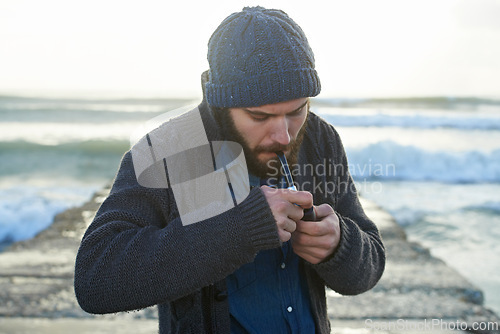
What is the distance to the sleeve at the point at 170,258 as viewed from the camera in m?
1.12

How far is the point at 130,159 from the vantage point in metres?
1.32

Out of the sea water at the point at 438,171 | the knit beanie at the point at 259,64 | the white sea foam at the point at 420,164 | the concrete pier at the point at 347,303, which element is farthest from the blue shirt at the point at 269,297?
the white sea foam at the point at 420,164

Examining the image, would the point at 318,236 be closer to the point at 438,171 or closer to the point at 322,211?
the point at 322,211

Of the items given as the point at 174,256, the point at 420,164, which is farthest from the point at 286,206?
the point at 420,164

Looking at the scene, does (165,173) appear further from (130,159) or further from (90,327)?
(90,327)

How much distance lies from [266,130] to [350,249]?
41 centimetres

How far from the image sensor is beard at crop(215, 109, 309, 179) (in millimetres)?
1430

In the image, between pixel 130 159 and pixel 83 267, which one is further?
pixel 130 159

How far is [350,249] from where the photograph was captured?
4.41 ft

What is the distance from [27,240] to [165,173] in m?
2.86

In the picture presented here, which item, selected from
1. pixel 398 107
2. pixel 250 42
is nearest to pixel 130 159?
pixel 250 42

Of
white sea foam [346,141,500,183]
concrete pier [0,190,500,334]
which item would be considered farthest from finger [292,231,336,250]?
white sea foam [346,141,500,183]

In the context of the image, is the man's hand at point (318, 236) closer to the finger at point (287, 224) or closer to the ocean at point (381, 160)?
the finger at point (287, 224)

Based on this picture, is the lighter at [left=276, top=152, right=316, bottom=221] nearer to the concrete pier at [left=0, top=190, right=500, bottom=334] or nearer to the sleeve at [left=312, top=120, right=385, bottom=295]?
the sleeve at [left=312, top=120, right=385, bottom=295]
